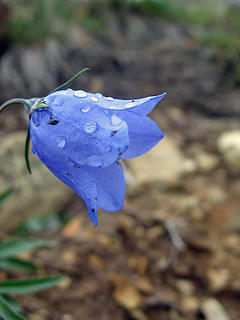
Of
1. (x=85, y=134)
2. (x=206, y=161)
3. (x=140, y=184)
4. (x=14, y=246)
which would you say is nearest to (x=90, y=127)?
(x=85, y=134)

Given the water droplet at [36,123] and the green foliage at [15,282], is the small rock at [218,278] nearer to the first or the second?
the green foliage at [15,282]

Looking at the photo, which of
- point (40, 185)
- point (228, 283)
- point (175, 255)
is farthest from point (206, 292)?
point (40, 185)

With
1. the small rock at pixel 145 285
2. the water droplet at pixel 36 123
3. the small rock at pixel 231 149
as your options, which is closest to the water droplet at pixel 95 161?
the water droplet at pixel 36 123

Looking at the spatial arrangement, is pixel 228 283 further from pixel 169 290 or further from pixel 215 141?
pixel 215 141

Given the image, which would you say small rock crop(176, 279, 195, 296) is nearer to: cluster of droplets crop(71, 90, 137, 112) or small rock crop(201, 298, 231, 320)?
small rock crop(201, 298, 231, 320)

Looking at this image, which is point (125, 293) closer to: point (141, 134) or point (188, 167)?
point (141, 134)

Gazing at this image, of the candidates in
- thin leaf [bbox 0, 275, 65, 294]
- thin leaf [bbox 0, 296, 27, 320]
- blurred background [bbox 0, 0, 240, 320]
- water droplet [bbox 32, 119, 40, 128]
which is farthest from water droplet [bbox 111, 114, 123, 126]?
blurred background [bbox 0, 0, 240, 320]
